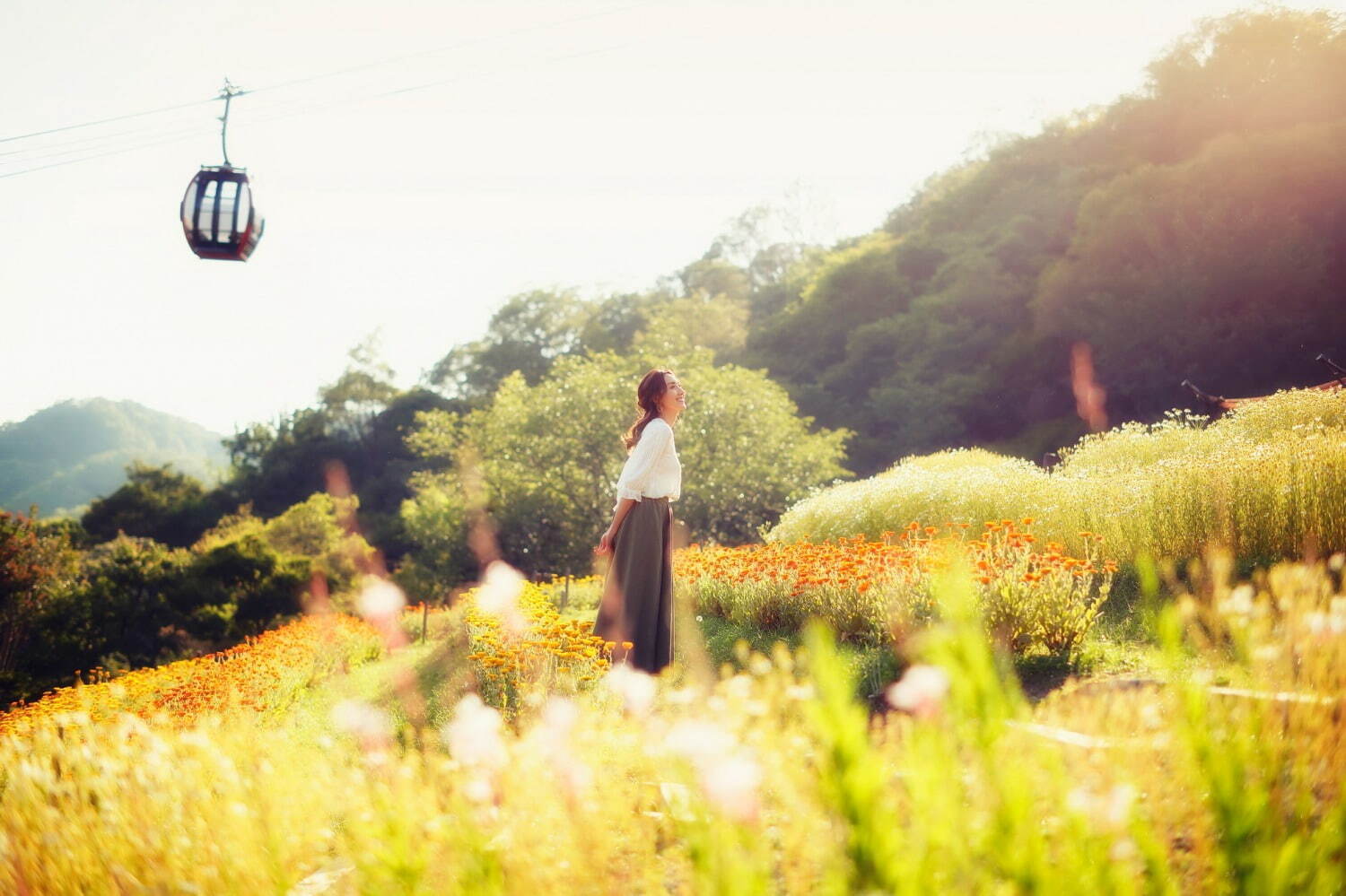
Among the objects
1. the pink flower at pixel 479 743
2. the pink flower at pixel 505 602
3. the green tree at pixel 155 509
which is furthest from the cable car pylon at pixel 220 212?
the green tree at pixel 155 509

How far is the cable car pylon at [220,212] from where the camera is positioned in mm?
6785

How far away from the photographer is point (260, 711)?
20.3 ft

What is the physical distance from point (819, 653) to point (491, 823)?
0.98 metres

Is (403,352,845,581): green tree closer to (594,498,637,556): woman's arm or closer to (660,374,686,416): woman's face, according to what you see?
(594,498,637,556): woman's arm

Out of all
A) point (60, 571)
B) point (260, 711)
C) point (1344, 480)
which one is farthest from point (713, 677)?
point (60, 571)

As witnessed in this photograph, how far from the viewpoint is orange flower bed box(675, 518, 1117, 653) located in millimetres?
4422

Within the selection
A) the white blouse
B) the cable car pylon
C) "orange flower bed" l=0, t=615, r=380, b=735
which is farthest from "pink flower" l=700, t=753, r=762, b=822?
the cable car pylon

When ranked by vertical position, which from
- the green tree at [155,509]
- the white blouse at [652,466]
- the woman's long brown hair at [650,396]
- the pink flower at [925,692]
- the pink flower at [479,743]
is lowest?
the green tree at [155,509]

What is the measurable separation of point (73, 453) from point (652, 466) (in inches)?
3051

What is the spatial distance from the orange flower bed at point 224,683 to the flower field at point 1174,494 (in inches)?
219

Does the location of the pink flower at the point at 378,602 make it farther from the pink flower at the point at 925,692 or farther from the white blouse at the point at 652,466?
the pink flower at the point at 925,692

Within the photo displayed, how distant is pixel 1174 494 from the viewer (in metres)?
6.20

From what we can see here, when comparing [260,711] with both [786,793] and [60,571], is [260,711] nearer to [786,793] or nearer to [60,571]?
[786,793]

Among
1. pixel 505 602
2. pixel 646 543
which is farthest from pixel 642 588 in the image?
pixel 505 602
